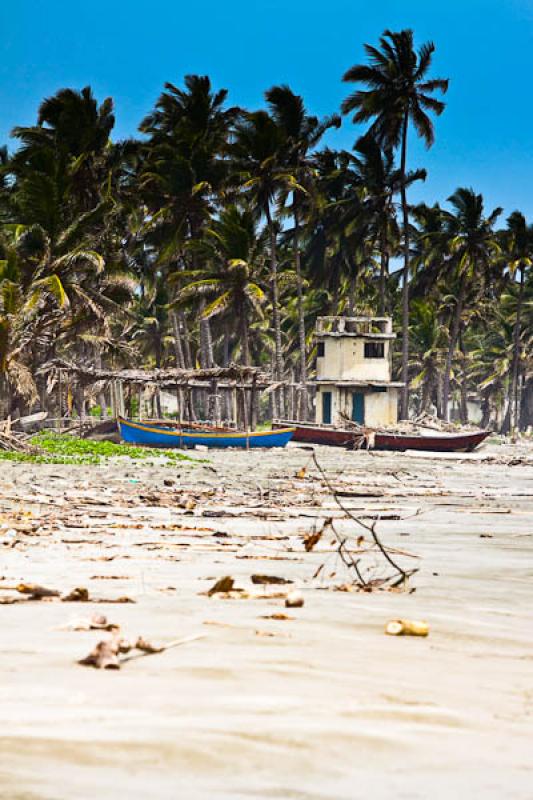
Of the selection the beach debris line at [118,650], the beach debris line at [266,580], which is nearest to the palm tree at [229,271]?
the beach debris line at [266,580]

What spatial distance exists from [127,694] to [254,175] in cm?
4178

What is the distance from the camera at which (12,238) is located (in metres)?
33.8

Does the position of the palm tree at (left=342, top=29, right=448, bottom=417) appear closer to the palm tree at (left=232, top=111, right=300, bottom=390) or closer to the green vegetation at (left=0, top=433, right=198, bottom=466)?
the palm tree at (left=232, top=111, right=300, bottom=390)

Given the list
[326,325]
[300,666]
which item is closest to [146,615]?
[300,666]

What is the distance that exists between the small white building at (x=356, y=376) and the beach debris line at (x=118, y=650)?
42.1 meters

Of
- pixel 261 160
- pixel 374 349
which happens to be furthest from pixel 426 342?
pixel 261 160

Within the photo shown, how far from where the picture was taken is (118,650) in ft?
10.5

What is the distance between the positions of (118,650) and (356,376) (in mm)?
43166

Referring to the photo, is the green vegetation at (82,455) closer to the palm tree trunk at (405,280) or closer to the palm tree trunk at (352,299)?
the palm tree trunk at (405,280)

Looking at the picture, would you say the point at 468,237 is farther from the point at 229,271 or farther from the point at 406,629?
the point at 406,629

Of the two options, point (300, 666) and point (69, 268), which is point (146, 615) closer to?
point (300, 666)

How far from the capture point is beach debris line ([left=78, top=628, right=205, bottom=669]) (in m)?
3.03

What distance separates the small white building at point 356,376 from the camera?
4575 centimetres

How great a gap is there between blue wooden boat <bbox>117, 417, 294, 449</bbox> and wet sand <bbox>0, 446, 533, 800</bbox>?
24371 millimetres
